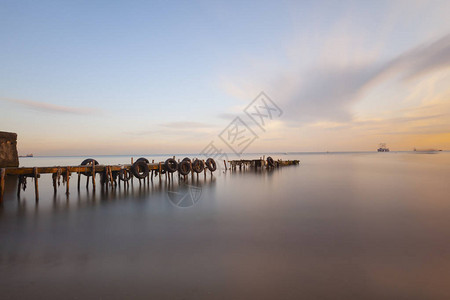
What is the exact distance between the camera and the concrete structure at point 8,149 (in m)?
19.3

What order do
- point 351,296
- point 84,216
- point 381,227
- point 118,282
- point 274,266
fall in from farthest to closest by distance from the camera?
1. point 84,216
2. point 381,227
3. point 274,266
4. point 118,282
5. point 351,296

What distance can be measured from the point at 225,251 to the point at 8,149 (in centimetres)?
2230

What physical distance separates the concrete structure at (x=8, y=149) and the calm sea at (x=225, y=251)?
369 inches

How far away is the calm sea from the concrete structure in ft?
30.7

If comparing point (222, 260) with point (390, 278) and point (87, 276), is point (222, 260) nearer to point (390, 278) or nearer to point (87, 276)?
point (87, 276)

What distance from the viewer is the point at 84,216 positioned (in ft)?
36.3

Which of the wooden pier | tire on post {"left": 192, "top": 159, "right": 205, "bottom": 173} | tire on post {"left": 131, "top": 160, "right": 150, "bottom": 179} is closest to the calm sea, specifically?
the wooden pier

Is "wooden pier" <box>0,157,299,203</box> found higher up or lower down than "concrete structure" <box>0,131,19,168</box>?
lower down

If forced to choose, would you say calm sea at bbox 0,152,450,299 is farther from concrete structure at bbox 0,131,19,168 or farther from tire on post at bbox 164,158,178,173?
tire on post at bbox 164,158,178,173

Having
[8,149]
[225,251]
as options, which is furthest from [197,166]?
[225,251]

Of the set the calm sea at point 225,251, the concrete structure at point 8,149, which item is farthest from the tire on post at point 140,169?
the concrete structure at point 8,149

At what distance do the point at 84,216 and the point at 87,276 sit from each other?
6.62 metres

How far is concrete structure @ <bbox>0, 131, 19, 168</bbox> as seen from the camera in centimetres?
1931

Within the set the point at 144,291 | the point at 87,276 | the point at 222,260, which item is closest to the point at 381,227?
the point at 222,260
